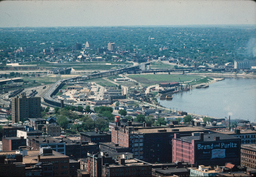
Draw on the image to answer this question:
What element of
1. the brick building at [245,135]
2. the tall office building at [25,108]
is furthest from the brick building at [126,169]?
the tall office building at [25,108]

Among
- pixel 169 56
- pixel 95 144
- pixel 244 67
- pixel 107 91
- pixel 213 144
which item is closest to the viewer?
pixel 213 144

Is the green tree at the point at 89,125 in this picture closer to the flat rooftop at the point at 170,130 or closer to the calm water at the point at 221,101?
the flat rooftop at the point at 170,130

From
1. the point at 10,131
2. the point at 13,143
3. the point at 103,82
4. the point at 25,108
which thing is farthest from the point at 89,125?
the point at 103,82

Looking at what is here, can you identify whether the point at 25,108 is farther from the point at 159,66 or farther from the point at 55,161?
the point at 159,66

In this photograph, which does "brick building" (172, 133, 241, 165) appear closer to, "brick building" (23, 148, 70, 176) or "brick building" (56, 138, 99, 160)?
"brick building" (56, 138, 99, 160)

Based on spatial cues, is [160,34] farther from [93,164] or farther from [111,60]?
[93,164]

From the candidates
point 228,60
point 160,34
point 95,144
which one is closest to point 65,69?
point 228,60
